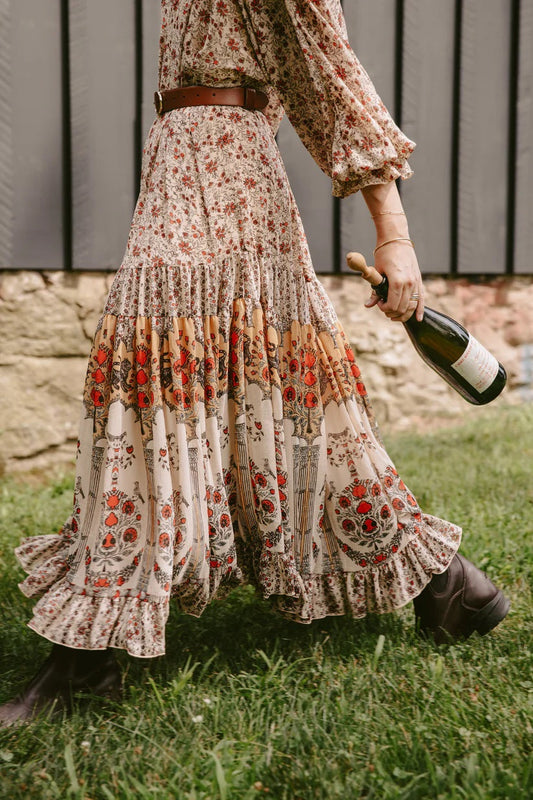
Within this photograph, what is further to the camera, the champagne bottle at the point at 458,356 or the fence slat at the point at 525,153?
the fence slat at the point at 525,153

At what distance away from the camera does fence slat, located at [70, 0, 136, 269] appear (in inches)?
146

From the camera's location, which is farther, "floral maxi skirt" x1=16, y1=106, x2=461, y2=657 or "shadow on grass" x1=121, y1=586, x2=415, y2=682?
"shadow on grass" x1=121, y1=586, x2=415, y2=682

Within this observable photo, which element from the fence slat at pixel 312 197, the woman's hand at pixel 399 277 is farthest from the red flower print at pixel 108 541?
the fence slat at pixel 312 197

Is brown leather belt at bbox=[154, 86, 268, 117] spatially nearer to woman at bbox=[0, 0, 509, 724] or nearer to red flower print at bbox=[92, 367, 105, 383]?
woman at bbox=[0, 0, 509, 724]

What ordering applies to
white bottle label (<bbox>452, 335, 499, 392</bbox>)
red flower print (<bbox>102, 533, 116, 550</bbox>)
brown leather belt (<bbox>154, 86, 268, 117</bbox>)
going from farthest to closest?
white bottle label (<bbox>452, 335, 499, 392</bbox>)
brown leather belt (<bbox>154, 86, 268, 117</bbox>)
red flower print (<bbox>102, 533, 116, 550</bbox>)

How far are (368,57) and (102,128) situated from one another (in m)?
1.63

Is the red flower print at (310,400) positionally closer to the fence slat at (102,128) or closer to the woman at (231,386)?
the woman at (231,386)

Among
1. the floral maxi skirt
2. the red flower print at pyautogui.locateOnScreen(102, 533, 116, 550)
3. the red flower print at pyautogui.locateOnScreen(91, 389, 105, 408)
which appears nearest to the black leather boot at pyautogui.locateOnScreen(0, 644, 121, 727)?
the floral maxi skirt

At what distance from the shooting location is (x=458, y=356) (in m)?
1.94

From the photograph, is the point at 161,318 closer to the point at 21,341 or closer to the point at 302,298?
the point at 302,298

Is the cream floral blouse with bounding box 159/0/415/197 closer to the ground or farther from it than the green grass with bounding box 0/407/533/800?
farther from it

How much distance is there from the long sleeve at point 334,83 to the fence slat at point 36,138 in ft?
7.30

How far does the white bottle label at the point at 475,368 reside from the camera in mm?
1868

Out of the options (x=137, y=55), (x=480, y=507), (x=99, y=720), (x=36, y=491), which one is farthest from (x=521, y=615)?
(x=137, y=55)
